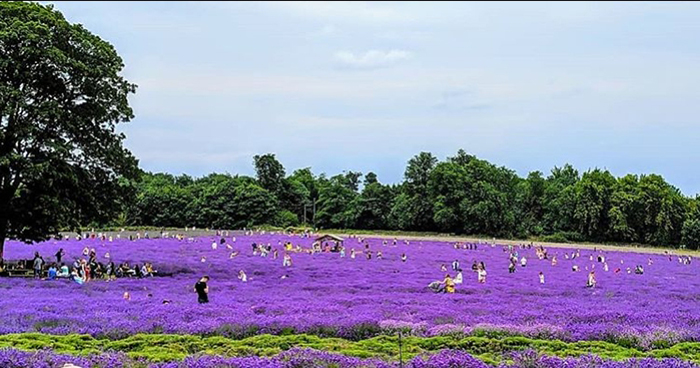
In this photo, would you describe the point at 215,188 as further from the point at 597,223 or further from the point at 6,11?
the point at 6,11

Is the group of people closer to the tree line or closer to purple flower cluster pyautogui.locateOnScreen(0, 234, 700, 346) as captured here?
purple flower cluster pyautogui.locateOnScreen(0, 234, 700, 346)

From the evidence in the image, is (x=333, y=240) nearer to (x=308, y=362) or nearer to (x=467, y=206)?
(x=467, y=206)

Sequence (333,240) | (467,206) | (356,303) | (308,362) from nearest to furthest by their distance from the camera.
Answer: (308,362) → (356,303) → (333,240) → (467,206)

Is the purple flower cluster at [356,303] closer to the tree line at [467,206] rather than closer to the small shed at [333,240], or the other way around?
the small shed at [333,240]

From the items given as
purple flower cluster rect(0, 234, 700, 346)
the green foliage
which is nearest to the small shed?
purple flower cluster rect(0, 234, 700, 346)

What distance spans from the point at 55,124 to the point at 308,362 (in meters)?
24.3

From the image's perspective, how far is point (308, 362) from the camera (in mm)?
12633

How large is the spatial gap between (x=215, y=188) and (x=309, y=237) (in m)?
31.2

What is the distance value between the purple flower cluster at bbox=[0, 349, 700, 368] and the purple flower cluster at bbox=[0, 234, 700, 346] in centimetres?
382

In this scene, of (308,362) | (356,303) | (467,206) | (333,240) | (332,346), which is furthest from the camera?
(467,206)

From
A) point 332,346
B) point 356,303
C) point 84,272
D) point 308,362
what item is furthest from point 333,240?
point 308,362

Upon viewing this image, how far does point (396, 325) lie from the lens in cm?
1781

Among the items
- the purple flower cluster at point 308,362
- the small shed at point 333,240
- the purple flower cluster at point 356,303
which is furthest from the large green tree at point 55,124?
the small shed at point 333,240

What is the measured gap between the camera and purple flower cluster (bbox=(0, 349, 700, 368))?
1247cm
